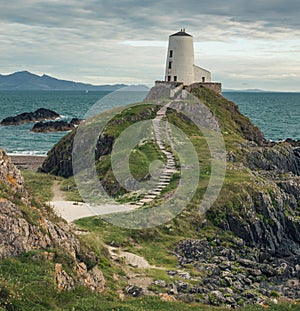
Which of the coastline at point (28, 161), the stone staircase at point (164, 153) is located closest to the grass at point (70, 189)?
the stone staircase at point (164, 153)

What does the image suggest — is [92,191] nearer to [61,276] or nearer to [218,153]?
[218,153]

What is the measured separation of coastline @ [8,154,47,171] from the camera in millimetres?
66750

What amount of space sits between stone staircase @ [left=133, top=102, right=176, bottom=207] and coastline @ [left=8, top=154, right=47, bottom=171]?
55.0 ft

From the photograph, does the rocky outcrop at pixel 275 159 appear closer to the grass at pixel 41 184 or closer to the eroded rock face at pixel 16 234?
the grass at pixel 41 184

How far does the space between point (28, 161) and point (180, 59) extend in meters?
24.8

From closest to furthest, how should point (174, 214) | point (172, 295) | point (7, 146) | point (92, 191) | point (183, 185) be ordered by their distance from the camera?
1. point (172, 295)
2. point (174, 214)
3. point (183, 185)
4. point (92, 191)
5. point (7, 146)

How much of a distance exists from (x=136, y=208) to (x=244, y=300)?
13.8m

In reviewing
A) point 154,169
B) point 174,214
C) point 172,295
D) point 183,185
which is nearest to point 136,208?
point 174,214

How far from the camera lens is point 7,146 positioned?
8900 cm

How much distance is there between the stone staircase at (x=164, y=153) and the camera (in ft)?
133

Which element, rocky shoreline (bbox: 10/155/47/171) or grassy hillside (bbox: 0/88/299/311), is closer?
grassy hillside (bbox: 0/88/299/311)

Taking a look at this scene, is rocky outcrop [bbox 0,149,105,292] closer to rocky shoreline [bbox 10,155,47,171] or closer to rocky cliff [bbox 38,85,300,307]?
rocky cliff [bbox 38,85,300,307]

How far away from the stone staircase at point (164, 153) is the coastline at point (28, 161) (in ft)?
55.0

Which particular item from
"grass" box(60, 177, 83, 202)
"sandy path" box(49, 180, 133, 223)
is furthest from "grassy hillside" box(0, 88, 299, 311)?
"sandy path" box(49, 180, 133, 223)
